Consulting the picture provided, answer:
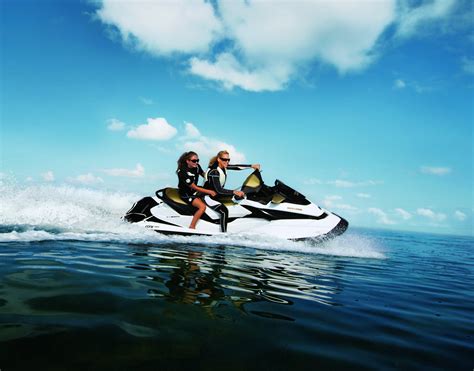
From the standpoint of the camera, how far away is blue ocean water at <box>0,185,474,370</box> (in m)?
1.75

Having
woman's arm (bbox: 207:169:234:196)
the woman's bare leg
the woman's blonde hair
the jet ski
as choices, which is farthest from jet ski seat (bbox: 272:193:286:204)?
the woman's bare leg

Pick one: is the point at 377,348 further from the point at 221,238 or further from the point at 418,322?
the point at 221,238

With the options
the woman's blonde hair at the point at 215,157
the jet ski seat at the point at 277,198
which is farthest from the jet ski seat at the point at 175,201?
the jet ski seat at the point at 277,198

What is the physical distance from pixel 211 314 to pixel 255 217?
19.6ft

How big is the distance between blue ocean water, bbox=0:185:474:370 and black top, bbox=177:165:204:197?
309cm

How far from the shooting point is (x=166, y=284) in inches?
125

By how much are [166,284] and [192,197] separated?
17.0 ft

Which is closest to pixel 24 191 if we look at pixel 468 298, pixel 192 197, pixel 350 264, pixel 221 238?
pixel 192 197

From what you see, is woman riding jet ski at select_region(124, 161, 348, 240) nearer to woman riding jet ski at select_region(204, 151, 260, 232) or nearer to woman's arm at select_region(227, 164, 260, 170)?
woman riding jet ski at select_region(204, 151, 260, 232)

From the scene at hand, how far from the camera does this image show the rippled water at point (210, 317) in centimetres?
174

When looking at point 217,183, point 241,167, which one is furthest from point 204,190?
point 241,167

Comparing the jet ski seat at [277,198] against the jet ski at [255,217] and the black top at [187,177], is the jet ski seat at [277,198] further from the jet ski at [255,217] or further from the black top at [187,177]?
the black top at [187,177]

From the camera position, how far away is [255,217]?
830cm

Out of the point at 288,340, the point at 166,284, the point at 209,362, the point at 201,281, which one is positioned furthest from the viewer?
the point at 201,281
